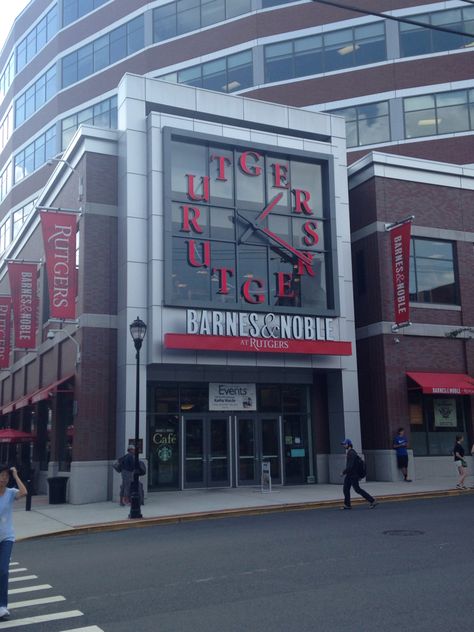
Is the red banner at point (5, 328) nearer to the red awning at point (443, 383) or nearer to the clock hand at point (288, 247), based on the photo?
the clock hand at point (288, 247)

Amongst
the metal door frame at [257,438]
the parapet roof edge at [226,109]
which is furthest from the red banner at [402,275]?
the metal door frame at [257,438]

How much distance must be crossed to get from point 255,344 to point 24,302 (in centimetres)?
1002

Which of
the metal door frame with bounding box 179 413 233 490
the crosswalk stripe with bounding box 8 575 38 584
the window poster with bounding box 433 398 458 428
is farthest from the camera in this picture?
the window poster with bounding box 433 398 458 428

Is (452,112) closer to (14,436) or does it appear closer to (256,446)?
(256,446)

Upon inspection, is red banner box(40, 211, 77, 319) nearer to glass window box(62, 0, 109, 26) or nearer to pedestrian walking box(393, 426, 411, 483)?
pedestrian walking box(393, 426, 411, 483)

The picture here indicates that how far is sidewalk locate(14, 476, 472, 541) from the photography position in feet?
55.8

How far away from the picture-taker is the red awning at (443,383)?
25.3 metres

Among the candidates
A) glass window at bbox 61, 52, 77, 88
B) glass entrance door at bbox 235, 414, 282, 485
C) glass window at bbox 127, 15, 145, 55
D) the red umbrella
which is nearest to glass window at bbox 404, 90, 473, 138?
glass window at bbox 127, 15, 145, 55

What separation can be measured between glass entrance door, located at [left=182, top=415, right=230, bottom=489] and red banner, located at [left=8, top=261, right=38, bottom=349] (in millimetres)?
7790

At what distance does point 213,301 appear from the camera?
78.0 ft

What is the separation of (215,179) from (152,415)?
8090 mm

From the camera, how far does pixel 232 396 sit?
25.5m

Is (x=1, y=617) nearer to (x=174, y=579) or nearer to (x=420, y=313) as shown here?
(x=174, y=579)

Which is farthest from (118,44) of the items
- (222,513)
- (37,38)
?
(222,513)
